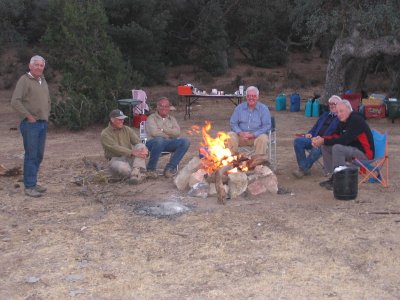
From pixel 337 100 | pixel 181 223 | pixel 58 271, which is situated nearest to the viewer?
pixel 58 271

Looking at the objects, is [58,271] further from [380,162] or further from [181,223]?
[380,162]

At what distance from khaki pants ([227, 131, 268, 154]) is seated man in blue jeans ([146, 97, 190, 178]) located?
625mm

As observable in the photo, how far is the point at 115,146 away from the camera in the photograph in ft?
22.7

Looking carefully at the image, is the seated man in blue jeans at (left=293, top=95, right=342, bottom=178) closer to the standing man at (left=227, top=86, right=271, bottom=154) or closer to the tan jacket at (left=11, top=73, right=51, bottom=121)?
the standing man at (left=227, top=86, right=271, bottom=154)

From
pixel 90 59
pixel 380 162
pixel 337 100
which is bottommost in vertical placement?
pixel 380 162

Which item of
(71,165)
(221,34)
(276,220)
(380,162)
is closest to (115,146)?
(71,165)

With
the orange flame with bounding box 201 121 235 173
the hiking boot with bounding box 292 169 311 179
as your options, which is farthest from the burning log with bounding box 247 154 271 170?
the hiking boot with bounding box 292 169 311 179

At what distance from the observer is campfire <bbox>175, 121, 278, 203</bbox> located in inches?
247

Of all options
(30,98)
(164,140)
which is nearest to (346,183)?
(164,140)

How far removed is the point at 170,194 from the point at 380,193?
2.48m

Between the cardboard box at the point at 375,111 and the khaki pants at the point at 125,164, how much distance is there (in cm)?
725

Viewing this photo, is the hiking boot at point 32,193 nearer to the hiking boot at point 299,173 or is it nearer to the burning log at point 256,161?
the burning log at point 256,161

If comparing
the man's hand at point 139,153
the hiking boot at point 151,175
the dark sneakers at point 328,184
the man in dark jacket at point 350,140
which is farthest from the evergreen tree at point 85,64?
the man in dark jacket at point 350,140

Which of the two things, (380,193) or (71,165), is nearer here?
(380,193)
